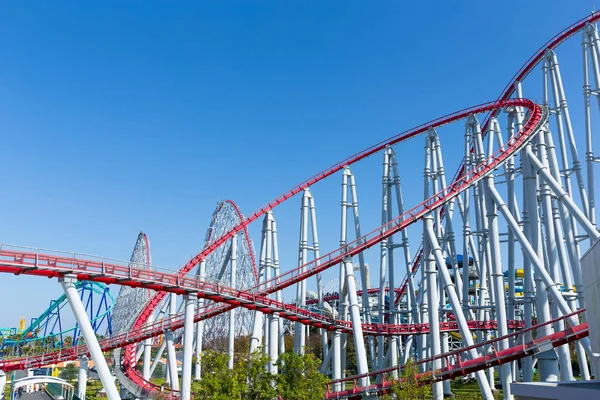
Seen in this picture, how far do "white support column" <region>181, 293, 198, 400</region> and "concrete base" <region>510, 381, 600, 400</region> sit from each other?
1160 centimetres

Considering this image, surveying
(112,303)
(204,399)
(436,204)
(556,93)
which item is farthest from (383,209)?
(112,303)

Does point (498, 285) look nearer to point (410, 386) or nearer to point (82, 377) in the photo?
point (410, 386)

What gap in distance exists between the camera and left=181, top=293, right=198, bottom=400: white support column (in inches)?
704

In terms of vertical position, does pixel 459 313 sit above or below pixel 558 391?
above

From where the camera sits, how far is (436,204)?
64.2ft

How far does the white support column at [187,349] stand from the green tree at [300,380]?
340 centimetres

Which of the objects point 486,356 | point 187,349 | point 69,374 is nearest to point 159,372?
point 69,374

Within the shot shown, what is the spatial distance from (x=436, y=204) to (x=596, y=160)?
637 centimetres

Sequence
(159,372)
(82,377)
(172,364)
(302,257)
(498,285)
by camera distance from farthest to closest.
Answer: (159,372)
(302,257)
(82,377)
(172,364)
(498,285)

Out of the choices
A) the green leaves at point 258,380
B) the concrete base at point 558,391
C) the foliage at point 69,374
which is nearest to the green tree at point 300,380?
the green leaves at point 258,380

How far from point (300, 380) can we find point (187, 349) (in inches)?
170

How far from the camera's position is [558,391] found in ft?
25.7

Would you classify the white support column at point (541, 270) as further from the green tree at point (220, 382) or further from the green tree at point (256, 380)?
the green tree at point (220, 382)

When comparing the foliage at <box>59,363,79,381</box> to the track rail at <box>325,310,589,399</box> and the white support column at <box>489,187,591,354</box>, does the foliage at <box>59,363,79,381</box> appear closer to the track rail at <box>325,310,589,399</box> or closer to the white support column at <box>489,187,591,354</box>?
the track rail at <box>325,310,589,399</box>
